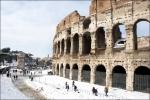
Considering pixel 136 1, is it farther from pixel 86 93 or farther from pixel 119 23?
pixel 86 93

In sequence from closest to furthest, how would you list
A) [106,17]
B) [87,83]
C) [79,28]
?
1. [106,17]
2. [87,83]
3. [79,28]

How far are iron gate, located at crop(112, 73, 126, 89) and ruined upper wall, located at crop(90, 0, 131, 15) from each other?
6.82 m

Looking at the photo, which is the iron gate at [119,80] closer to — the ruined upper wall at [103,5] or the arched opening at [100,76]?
the arched opening at [100,76]

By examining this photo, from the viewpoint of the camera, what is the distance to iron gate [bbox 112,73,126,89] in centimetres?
2664

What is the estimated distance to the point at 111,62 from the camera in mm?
27953

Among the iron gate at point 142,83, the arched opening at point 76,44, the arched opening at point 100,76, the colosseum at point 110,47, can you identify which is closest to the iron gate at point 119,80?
the colosseum at point 110,47

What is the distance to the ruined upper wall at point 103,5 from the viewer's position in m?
27.7

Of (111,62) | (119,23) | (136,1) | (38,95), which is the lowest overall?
(38,95)

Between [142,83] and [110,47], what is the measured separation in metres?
5.46

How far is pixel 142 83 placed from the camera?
24609mm

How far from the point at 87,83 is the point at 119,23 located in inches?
312

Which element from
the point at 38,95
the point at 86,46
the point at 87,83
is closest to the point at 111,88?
the point at 87,83

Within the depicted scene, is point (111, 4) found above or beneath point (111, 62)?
above

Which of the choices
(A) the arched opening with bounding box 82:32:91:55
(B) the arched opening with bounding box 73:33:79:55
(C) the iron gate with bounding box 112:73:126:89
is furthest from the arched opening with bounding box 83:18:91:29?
(C) the iron gate with bounding box 112:73:126:89
